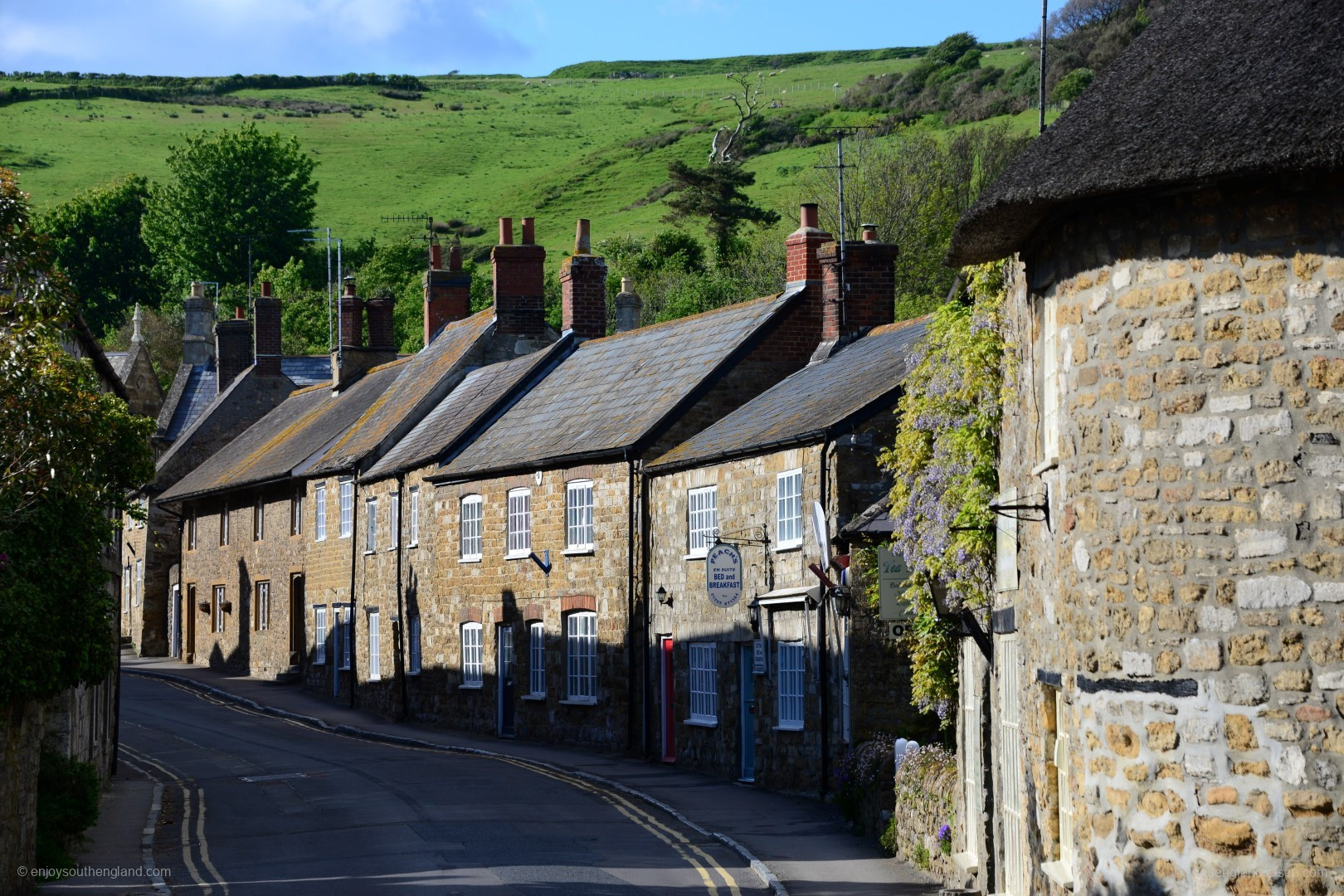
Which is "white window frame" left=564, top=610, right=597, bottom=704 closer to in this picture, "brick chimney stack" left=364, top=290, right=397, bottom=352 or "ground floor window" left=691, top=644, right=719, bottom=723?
"ground floor window" left=691, top=644, right=719, bottom=723

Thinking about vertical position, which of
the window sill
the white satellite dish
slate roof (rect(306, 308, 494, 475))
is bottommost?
the window sill

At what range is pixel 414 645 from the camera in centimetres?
3722

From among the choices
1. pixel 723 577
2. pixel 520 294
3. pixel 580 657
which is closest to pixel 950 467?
pixel 723 577

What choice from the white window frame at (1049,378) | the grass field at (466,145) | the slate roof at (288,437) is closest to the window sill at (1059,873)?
the white window frame at (1049,378)

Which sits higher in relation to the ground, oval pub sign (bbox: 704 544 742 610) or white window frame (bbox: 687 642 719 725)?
oval pub sign (bbox: 704 544 742 610)

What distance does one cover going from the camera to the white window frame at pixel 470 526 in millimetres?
34344

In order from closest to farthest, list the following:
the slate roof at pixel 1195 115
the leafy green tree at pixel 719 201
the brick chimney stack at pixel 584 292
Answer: the slate roof at pixel 1195 115, the brick chimney stack at pixel 584 292, the leafy green tree at pixel 719 201

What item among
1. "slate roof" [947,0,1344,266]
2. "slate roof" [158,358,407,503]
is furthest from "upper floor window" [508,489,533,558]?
"slate roof" [947,0,1344,266]

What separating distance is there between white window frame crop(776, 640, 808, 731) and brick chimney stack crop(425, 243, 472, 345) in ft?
77.4

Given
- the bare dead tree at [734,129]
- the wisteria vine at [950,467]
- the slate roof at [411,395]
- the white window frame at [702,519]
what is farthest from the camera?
the bare dead tree at [734,129]

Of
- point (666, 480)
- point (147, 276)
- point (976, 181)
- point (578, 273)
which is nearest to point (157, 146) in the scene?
point (147, 276)

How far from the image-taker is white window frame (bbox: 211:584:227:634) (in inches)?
1953

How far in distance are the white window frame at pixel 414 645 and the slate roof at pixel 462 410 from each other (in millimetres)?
3320

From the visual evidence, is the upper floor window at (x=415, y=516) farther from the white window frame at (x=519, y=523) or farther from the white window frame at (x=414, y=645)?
the white window frame at (x=519, y=523)
